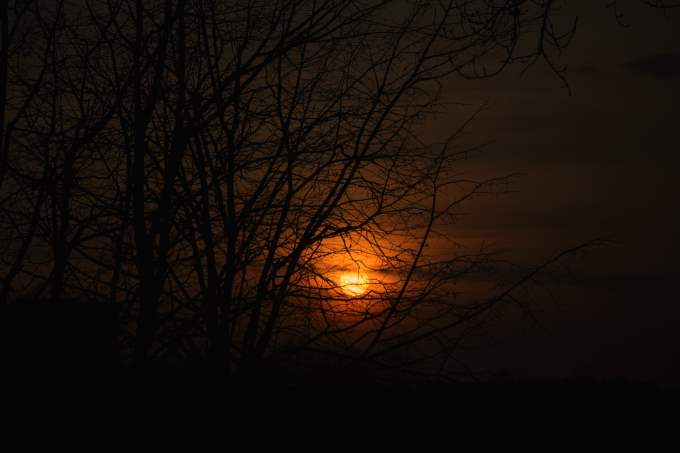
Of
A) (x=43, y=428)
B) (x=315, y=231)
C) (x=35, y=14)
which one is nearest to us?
(x=43, y=428)

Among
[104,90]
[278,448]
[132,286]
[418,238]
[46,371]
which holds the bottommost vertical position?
[278,448]

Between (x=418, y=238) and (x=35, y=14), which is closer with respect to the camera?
(x=418, y=238)

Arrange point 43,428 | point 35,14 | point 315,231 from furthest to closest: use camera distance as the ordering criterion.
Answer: point 35,14
point 315,231
point 43,428

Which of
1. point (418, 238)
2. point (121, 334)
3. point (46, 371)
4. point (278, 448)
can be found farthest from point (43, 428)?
point (418, 238)

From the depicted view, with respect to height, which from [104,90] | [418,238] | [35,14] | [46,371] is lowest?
[46,371]

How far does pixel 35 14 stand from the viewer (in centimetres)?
512

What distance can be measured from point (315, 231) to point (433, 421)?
53.6 inches

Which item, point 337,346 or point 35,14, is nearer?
point 337,346

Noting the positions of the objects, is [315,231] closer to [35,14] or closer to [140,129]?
[140,129]

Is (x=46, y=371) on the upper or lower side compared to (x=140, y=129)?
lower

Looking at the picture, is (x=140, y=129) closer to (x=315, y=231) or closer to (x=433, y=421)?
(x=315, y=231)

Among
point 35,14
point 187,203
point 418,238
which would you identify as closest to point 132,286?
point 187,203

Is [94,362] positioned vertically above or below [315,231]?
below

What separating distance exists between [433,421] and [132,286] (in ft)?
6.48
